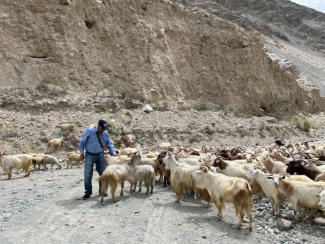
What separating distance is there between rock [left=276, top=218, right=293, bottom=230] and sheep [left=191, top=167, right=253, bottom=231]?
27.4 inches

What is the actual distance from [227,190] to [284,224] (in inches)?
49.9

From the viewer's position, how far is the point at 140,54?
25.3 m

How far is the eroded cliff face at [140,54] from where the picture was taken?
2067 centimetres

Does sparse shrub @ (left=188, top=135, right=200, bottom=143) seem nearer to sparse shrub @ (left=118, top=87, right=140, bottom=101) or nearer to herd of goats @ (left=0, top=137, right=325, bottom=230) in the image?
sparse shrub @ (left=118, top=87, right=140, bottom=101)

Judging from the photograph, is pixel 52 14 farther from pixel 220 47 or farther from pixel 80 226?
pixel 80 226

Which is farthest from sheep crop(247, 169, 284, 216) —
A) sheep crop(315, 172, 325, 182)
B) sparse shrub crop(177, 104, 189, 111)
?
sparse shrub crop(177, 104, 189, 111)

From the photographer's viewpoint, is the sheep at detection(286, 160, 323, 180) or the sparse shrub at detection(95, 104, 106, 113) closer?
the sheep at detection(286, 160, 323, 180)

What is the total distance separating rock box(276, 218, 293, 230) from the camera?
6.07 metres

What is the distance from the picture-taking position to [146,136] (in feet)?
60.1

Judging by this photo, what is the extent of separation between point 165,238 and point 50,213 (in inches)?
106

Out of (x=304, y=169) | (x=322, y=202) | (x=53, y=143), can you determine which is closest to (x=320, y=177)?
(x=304, y=169)

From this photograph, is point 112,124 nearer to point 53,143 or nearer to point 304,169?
point 53,143

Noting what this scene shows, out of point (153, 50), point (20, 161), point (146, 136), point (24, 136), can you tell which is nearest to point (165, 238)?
point (20, 161)

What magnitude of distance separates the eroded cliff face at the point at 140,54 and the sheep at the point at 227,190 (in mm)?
15044
